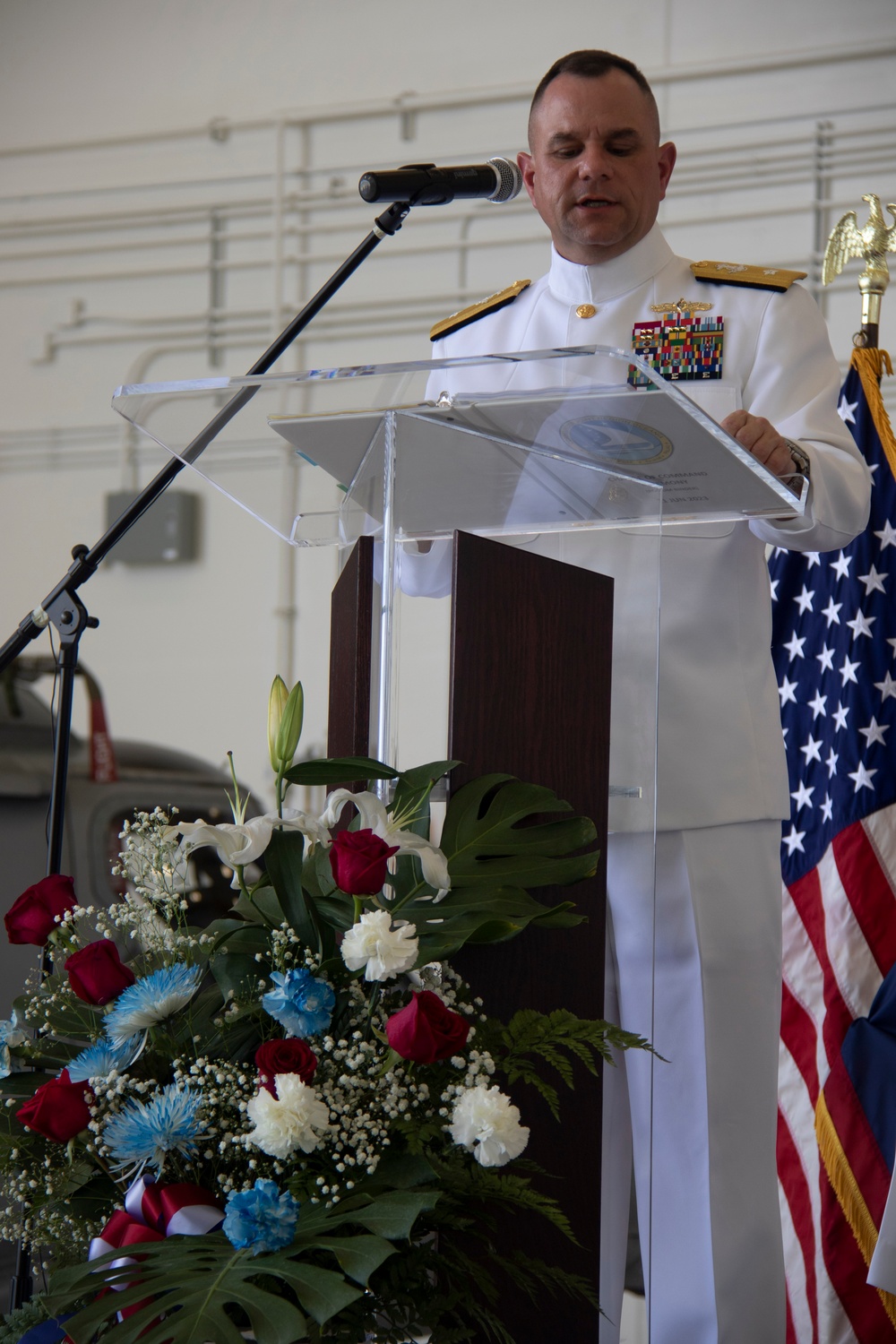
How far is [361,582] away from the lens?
1.08 metres

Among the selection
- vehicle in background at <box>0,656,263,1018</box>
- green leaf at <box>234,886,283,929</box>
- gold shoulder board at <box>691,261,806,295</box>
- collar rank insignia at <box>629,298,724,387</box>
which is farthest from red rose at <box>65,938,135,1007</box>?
vehicle in background at <box>0,656,263,1018</box>

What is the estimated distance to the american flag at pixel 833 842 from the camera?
79.4 inches

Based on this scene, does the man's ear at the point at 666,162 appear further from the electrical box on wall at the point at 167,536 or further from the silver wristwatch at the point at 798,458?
the electrical box on wall at the point at 167,536

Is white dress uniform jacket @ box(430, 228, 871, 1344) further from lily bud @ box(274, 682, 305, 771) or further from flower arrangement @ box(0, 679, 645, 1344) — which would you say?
lily bud @ box(274, 682, 305, 771)

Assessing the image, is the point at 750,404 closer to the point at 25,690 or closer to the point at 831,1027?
the point at 831,1027

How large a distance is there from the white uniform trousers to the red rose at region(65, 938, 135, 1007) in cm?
49

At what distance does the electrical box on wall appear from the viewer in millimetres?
4402

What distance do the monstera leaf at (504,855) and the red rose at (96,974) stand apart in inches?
8.6

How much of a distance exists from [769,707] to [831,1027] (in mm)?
848

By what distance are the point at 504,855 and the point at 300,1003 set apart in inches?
8.0

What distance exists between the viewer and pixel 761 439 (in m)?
1.22

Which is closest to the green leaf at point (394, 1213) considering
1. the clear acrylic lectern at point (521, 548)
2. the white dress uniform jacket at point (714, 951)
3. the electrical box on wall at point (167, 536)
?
the clear acrylic lectern at point (521, 548)

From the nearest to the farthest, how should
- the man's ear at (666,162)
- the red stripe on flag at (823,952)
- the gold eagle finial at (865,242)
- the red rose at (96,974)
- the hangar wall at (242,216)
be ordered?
the red rose at (96,974)
the man's ear at (666,162)
the red stripe on flag at (823,952)
the gold eagle finial at (865,242)
the hangar wall at (242,216)

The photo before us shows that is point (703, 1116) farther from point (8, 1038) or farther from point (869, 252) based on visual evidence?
point (869, 252)
